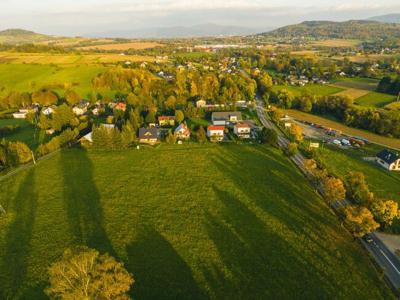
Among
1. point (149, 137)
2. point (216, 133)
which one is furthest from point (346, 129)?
point (149, 137)

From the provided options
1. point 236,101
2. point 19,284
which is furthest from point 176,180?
point 236,101

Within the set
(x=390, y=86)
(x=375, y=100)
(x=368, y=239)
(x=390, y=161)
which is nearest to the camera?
(x=368, y=239)

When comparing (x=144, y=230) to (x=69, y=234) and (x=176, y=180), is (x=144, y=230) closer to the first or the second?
(x=69, y=234)

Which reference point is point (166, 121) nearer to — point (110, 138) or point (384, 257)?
point (110, 138)

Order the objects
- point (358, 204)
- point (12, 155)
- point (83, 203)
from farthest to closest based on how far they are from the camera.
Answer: point (12, 155) < point (83, 203) < point (358, 204)

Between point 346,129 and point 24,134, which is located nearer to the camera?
point 24,134

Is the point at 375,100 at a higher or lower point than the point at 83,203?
higher

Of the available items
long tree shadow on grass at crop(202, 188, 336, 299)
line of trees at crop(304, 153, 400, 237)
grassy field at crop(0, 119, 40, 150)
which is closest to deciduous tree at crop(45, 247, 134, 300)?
long tree shadow on grass at crop(202, 188, 336, 299)

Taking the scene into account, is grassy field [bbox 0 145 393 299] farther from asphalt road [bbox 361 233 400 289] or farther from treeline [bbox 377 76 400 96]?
treeline [bbox 377 76 400 96]
